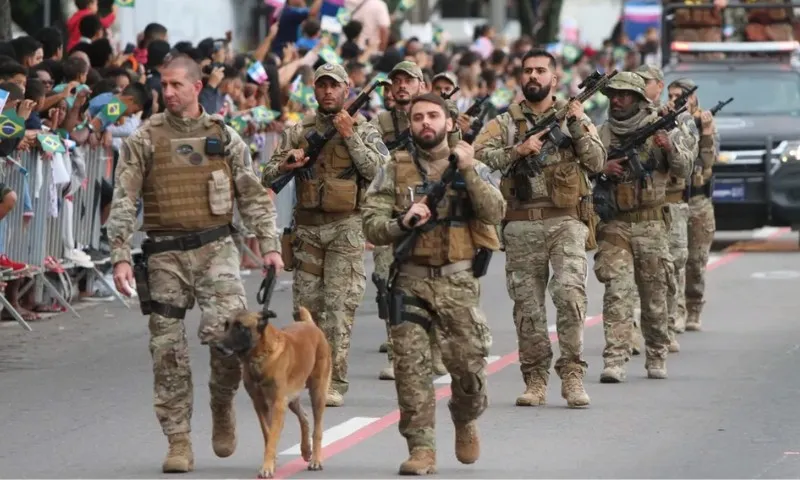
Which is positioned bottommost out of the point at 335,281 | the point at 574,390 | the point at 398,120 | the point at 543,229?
the point at 574,390

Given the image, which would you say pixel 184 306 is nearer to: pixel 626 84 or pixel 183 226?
pixel 183 226

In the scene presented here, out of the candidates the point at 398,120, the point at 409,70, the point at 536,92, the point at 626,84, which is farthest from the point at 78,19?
the point at 536,92

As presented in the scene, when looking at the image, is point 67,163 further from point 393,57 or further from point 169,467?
point 169,467

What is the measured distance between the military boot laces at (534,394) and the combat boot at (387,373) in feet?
4.73

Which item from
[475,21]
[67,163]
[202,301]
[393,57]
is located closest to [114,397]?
[202,301]

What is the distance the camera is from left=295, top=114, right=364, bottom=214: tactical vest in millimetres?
12273

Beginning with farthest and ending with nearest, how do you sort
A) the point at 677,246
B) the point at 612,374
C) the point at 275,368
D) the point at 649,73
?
the point at 677,246 < the point at 649,73 < the point at 612,374 < the point at 275,368

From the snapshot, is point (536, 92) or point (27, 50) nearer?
point (536, 92)

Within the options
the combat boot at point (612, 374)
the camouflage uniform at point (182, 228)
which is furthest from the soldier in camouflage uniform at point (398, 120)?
the camouflage uniform at point (182, 228)

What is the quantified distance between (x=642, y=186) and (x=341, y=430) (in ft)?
11.0

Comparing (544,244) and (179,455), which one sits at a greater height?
(544,244)

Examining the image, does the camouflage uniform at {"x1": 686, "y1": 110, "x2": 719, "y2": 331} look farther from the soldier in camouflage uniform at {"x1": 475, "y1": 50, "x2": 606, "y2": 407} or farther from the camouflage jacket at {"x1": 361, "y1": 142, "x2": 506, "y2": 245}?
the camouflage jacket at {"x1": 361, "y1": 142, "x2": 506, "y2": 245}

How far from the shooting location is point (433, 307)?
9734mm

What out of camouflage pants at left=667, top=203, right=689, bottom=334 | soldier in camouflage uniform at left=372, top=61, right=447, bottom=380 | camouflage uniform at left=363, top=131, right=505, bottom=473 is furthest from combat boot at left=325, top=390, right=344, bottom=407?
camouflage pants at left=667, top=203, right=689, bottom=334
